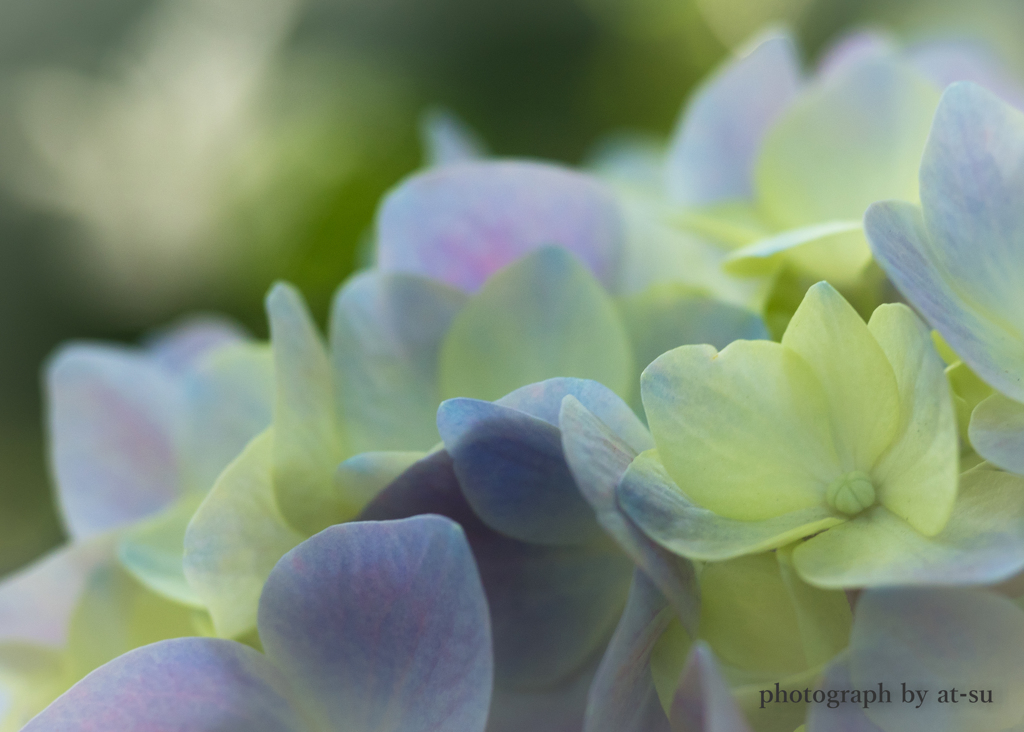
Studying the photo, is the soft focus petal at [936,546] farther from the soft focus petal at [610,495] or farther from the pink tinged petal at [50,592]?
the pink tinged petal at [50,592]

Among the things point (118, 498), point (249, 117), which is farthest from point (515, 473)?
point (249, 117)

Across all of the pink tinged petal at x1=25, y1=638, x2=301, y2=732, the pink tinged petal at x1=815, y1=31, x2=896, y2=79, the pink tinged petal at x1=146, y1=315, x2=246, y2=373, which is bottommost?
the pink tinged petal at x1=25, y1=638, x2=301, y2=732

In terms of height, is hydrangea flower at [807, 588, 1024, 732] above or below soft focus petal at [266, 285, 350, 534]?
below

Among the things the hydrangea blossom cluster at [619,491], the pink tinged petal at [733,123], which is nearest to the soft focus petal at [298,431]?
the hydrangea blossom cluster at [619,491]

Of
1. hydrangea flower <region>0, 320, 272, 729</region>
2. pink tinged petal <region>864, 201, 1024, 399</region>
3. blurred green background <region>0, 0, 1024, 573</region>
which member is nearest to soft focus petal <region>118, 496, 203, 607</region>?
hydrangea flower <region>0, 320, 272, 729</region>

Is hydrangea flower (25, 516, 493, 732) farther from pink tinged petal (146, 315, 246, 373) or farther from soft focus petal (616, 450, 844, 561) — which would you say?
pink tinged petal (146, 315, 246, 373)

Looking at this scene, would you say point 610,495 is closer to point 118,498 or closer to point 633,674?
point 633,674

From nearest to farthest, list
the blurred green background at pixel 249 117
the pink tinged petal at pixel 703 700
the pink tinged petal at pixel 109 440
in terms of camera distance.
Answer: the pink tinged petal at pixel 703 700 → the pink tinged petal at pixel 109 440 → the blurred green background at pixel 249 117
